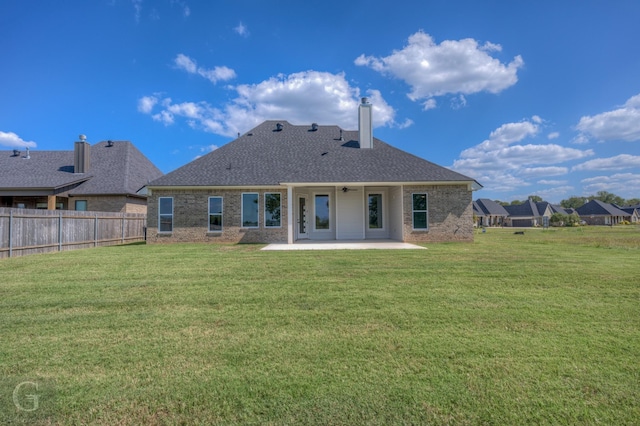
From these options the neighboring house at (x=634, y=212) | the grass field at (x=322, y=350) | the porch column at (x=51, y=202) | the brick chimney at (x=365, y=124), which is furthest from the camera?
the neighboring house at (x=634, y=212)

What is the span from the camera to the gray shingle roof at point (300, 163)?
15312 millimetres

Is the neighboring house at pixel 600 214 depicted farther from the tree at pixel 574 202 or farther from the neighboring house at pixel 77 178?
the neighboring house at pixel 77 178

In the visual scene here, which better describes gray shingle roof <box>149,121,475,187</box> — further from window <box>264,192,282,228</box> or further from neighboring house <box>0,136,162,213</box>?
neighboring house <box>0,136,162,213</box>

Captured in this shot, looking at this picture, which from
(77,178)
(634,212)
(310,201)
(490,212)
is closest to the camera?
(310,201)

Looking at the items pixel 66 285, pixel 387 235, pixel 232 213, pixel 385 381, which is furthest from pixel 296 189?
pixel 385 381

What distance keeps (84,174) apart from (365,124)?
19686mm

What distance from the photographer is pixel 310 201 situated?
16.8 m

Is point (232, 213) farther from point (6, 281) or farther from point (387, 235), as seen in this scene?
point (6, 281)

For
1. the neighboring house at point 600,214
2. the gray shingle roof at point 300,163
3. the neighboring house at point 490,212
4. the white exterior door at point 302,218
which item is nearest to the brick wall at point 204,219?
the gray shingle roof at point 300,163

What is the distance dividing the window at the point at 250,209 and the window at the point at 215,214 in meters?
1.13

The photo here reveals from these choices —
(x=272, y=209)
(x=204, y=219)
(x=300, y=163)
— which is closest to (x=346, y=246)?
(x=272, y=209)

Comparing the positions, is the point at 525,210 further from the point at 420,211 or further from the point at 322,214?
the point at 322,214

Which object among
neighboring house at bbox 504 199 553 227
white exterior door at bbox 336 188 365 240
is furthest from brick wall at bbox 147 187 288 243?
neighboring house at bbox 504 199 553 227

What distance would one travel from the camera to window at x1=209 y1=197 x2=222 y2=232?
15414mm
